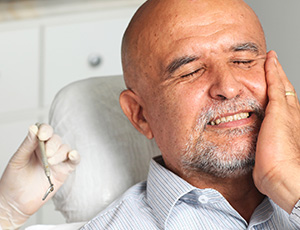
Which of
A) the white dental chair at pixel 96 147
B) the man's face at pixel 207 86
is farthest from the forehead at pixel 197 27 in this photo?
the white dental chair at pixel 96 147

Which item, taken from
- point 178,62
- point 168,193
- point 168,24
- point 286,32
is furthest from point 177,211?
point 286,32

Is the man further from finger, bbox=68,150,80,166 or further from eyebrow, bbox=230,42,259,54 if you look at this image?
finger, bbox=68,150,80,166

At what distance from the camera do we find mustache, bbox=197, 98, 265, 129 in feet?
4.24

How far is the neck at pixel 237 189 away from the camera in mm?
1392

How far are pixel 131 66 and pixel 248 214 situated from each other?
507 mm

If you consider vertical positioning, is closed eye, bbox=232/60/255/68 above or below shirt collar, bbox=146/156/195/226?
above

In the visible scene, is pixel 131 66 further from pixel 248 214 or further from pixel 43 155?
pixel 248 214

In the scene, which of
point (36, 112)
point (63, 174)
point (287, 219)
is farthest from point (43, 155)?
point (36, 112)

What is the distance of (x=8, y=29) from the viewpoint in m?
2.92

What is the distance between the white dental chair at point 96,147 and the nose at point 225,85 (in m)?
0.48

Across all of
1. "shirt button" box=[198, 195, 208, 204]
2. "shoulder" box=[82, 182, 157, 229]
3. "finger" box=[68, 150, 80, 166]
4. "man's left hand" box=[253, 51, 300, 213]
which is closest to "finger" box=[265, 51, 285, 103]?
"man's left hand" box=[253, 51, 300, 213]

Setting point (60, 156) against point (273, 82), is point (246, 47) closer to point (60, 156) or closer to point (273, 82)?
point (273, 82)

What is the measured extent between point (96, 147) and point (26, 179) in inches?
9.8

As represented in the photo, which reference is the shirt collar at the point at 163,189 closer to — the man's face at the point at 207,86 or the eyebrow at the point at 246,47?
the man's face at the point at 207,86
